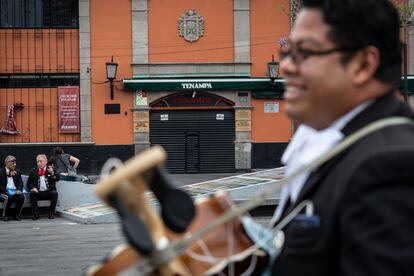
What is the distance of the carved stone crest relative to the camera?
23094 mm

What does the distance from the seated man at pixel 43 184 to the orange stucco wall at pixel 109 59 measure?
8784 millimetres

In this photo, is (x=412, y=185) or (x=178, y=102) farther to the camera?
(x=178, y=102)

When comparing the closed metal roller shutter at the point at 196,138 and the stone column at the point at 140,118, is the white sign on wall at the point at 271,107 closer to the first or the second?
the closed metal roller shutter at the point at 196,138

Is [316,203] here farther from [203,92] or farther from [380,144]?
[203,92]

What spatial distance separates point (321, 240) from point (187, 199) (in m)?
0.29

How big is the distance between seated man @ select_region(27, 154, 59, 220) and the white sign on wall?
10.9 meters

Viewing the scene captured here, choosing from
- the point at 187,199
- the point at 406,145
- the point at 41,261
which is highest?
the point at 406,145

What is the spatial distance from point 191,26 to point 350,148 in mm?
22287

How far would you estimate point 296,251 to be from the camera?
126 cm

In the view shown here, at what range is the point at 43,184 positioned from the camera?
44.8 ft

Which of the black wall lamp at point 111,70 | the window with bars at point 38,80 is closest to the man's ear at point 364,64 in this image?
the black wall lamp at point 111,70

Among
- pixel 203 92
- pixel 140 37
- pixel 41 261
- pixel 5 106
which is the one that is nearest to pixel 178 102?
pixel 203 92

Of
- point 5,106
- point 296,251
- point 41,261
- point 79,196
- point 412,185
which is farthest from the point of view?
point 5,106

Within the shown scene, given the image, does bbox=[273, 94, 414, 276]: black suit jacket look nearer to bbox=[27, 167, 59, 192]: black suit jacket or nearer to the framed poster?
bbox=[27, 167, 59, 192]: black suit jacket
